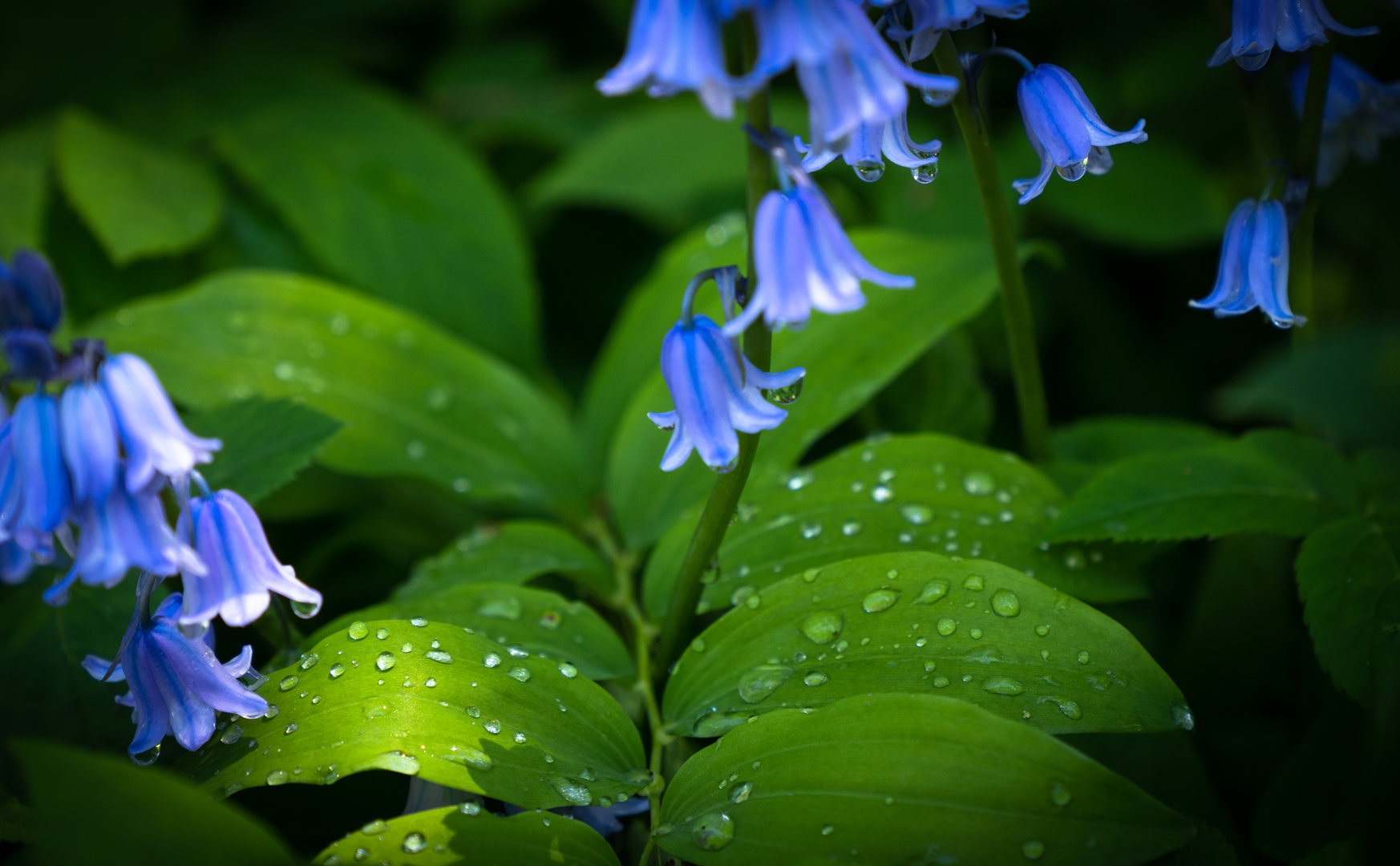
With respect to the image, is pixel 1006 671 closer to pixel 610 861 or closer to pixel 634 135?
pixel 610 861

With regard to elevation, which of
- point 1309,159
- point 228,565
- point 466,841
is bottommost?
point 466,841

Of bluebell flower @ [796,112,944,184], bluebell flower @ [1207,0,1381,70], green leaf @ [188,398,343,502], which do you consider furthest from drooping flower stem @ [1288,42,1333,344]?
green leaf @ [188,398,343,502]

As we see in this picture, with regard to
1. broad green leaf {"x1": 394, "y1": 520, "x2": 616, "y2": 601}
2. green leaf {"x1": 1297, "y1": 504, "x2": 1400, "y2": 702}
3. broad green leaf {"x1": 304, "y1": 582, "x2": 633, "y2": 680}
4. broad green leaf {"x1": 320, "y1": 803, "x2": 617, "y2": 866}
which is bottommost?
broad green leaf {"x1": 394, "y1": 520, "x2": 616, "y2": 601}

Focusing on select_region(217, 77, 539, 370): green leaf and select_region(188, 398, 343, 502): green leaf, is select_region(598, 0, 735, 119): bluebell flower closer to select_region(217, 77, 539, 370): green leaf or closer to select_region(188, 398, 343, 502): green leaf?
select_region(188, 398, 343, 502): green leaf

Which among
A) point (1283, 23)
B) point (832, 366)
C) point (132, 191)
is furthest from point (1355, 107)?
point (132, 191)

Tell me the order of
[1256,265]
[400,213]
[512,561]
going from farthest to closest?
[400,213] → [512,561] → [1256,265]

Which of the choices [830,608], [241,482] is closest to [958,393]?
[830,608]

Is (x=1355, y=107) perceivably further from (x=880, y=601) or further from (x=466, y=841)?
(x=466, y=841)
